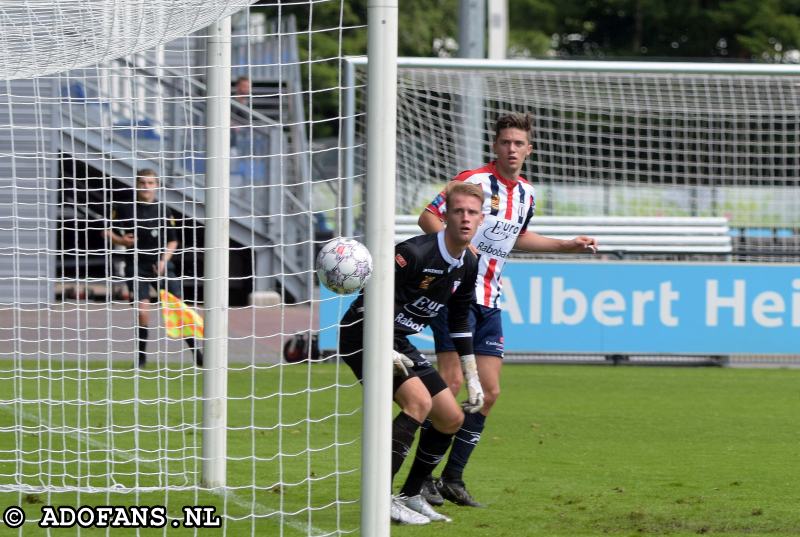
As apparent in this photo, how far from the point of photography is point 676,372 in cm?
1479

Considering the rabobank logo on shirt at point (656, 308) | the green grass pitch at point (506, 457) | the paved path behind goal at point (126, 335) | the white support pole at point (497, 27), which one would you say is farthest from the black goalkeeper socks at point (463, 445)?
the white support pole at point (497, 27)

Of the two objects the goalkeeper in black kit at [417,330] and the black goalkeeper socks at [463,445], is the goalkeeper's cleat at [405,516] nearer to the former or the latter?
the goalkeeper in black kit at [417,330]

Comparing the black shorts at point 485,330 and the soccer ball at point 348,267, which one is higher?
the soccer ball at point 348,267

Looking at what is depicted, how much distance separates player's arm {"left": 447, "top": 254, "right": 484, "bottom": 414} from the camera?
7219mm

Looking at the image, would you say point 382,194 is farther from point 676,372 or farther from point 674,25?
point 674,25

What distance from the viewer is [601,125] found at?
58.2ft

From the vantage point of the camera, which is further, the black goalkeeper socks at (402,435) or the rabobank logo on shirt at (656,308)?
the rabobank logo on shirt at (656,308)

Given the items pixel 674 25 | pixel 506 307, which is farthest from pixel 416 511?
pixel 674 25

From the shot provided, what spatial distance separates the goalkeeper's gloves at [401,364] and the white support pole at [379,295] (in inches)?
31.6

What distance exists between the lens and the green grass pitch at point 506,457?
23.0 ft

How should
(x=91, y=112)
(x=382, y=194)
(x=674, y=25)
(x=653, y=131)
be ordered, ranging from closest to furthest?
(x=382, y=194), (x=91, y=112), (x=653, y=131), (x=674, y=25)

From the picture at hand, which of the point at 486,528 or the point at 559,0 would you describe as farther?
the point at 559,0

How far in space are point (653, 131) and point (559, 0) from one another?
87.4 feet

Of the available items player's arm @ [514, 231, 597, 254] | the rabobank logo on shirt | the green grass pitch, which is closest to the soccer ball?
the green grass pitch
